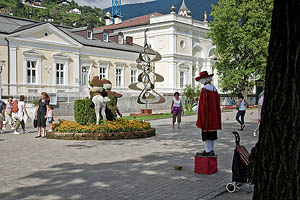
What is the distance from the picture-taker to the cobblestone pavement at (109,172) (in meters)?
6.27

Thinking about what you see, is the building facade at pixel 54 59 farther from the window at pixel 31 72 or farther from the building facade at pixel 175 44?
the building facade at pixel 175 44

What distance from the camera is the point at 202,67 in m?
55.3

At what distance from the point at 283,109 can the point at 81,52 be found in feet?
127

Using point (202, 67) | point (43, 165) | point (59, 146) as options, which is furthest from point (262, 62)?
point (43, 165)

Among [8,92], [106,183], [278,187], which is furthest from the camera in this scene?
[8,92]

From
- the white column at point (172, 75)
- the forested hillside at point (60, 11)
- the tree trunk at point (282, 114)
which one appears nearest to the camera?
the tree trunk at point (282, 114)

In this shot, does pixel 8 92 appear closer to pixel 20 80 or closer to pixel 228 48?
pixel 20 80

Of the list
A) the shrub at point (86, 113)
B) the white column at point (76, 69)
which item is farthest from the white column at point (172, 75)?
the shrub at point (86, 113)

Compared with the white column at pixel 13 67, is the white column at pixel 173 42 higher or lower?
higher

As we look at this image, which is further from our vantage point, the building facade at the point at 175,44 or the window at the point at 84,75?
the building facade at the point at 175,44

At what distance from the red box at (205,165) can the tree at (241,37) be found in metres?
31.2

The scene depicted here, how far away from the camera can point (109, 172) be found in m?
7.94

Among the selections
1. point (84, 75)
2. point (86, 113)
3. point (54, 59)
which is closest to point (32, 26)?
point (54, 59)

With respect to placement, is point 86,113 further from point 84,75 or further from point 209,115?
point 84,75
